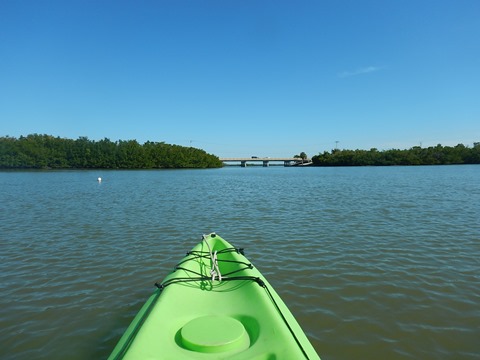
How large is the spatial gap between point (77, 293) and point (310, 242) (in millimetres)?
7356

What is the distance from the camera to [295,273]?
7.89 meters

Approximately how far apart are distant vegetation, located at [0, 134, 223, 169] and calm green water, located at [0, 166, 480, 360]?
97.7 metres

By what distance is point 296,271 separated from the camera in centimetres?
802

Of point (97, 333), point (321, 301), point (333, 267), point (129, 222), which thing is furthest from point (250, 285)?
point (129, 222)

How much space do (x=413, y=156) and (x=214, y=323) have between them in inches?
5205

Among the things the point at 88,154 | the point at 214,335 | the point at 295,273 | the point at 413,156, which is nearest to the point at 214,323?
the point at 214,335

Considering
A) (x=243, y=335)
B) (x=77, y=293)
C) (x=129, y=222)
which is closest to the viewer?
(x=243, y=335)

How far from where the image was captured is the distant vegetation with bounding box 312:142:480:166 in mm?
110750

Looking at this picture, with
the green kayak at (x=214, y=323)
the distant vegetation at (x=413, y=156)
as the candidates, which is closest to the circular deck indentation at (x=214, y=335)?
the green kayak at (x=214, y=323)

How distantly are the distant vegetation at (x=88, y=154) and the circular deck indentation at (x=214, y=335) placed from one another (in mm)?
112656

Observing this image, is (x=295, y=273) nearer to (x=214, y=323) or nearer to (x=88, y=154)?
(x=214, y=323)

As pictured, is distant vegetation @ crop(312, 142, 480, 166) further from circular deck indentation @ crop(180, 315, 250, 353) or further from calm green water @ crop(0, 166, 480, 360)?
circular deck indentation @ crop(180, 315, 250, 353)

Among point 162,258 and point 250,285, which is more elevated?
point 250,285

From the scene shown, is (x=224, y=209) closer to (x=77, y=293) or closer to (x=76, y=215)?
(x=76, y=215)
